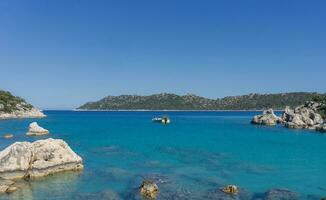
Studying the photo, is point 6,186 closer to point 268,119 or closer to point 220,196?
point 220,196

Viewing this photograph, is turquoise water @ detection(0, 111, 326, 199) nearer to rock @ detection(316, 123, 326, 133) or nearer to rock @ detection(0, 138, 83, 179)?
rock @ detection(0, 138, 83, 179)

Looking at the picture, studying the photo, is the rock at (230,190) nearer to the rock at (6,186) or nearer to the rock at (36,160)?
the rock at (6,186)

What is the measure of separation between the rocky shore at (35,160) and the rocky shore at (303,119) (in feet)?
284

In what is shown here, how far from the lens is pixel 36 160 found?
153 ft

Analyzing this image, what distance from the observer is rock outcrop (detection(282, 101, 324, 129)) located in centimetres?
12738

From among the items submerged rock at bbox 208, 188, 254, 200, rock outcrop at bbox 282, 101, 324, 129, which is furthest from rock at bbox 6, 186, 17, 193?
rock outcrop at bbox 282, 101, 324, 129

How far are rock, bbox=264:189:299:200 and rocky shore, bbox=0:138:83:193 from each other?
2339 cm

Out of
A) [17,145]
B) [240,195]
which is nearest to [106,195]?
[240,195]

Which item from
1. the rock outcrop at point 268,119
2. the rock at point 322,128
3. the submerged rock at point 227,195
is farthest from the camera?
the rock outcrop at point 268,119

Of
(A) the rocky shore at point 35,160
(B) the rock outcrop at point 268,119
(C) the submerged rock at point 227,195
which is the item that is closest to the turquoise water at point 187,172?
(C) the submerged rock at point 227,195

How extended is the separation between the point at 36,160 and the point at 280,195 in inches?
1048

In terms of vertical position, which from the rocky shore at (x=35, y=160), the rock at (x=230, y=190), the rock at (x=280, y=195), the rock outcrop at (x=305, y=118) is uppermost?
the rock outcrop at (x=305, y=118)

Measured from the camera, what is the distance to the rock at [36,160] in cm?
4391

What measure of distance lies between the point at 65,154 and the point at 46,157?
2.39m
